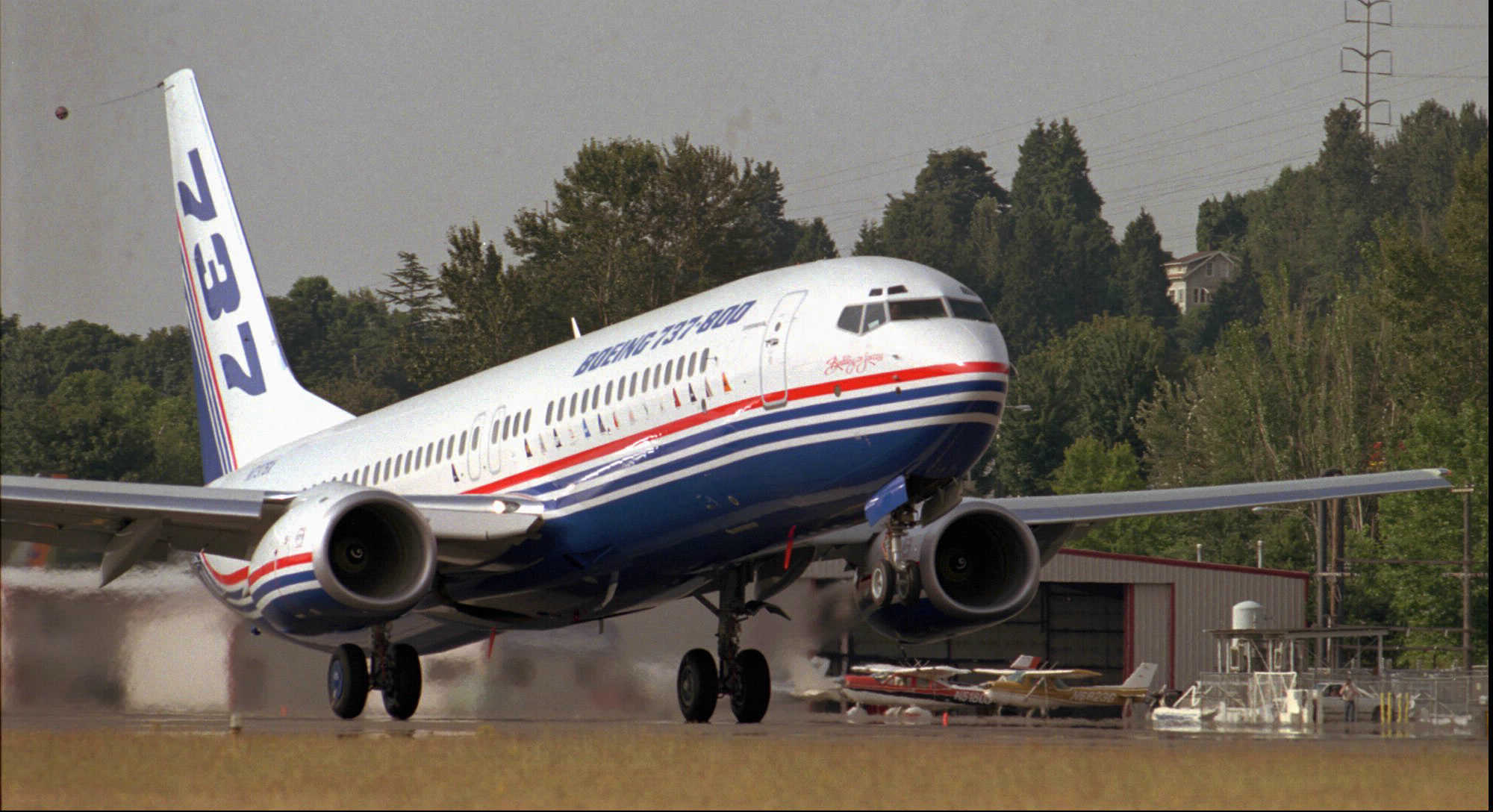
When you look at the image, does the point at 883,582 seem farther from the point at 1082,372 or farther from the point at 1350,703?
the point at 1082,372

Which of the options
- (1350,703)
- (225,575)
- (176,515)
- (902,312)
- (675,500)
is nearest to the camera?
(902,312)

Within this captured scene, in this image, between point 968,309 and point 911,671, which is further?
point 911,671

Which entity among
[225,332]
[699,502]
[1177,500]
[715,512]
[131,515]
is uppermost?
[225,332]

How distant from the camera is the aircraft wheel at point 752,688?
27484 mm

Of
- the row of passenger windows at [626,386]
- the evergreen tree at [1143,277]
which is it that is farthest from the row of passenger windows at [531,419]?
the evergreen tree at [1143,277]

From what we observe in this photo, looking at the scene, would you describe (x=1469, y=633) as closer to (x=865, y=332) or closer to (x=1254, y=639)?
(x=1254, y=639)

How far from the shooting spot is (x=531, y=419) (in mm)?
27141

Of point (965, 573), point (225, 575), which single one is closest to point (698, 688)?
point (965, 573)

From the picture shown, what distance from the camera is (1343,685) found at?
47.8 metres

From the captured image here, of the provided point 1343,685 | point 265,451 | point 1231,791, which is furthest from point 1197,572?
point 1231,791

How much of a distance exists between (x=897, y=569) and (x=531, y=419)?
21.7ft

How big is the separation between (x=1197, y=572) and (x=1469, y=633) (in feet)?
25.2

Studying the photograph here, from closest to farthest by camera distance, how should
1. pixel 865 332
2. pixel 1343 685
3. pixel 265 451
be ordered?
pixel 865 332 → pixel 265 451 → pixel 1343 685

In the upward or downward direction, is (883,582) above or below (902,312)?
below
